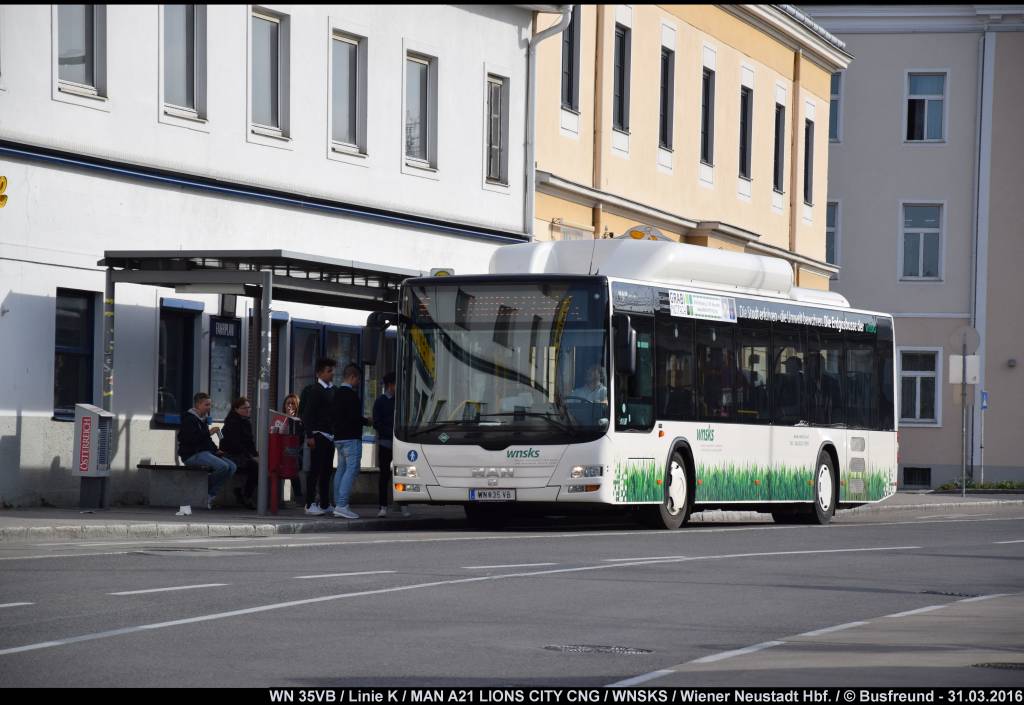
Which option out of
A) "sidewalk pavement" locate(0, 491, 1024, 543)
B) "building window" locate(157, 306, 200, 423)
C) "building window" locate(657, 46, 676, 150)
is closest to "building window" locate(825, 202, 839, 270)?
"building window" locate(657, 46, 676, 150)

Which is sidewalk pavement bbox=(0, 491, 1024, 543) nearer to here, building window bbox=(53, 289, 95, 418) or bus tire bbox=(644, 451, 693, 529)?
building window bbox=(53, 289, 95, 418)

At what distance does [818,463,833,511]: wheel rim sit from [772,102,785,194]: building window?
20.9 meters

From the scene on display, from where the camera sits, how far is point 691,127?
4169 cm

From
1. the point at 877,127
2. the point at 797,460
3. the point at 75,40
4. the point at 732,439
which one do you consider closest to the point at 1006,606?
the point at 732,439

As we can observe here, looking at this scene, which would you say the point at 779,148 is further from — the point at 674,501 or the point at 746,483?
the point at 674,501

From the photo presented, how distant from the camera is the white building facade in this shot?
23703mm

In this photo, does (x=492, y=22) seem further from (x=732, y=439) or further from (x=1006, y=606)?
(x=1006, y=606)

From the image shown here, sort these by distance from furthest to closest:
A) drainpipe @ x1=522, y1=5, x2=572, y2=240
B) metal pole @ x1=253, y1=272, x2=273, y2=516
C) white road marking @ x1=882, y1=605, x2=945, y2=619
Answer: drainpipe @ x1=522, y1=5, x2=572, y2=240 → metal pole @ x1=253, y1=272, x2=273, y2=516 → white road marking @ x1=882, y1=605, x2=945, y2=619

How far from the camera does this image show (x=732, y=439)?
80.7 feet

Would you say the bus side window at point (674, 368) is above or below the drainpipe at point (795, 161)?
below

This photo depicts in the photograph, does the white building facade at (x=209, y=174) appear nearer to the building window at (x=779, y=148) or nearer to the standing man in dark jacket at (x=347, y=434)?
the standing man in dark jacket at (x=347, y=434)

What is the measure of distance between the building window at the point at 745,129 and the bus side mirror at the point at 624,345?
77.6ft

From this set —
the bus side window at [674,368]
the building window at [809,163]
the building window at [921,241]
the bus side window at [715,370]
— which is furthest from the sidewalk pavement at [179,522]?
the building window at [921,241]

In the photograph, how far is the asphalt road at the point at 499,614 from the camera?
9508 mm
